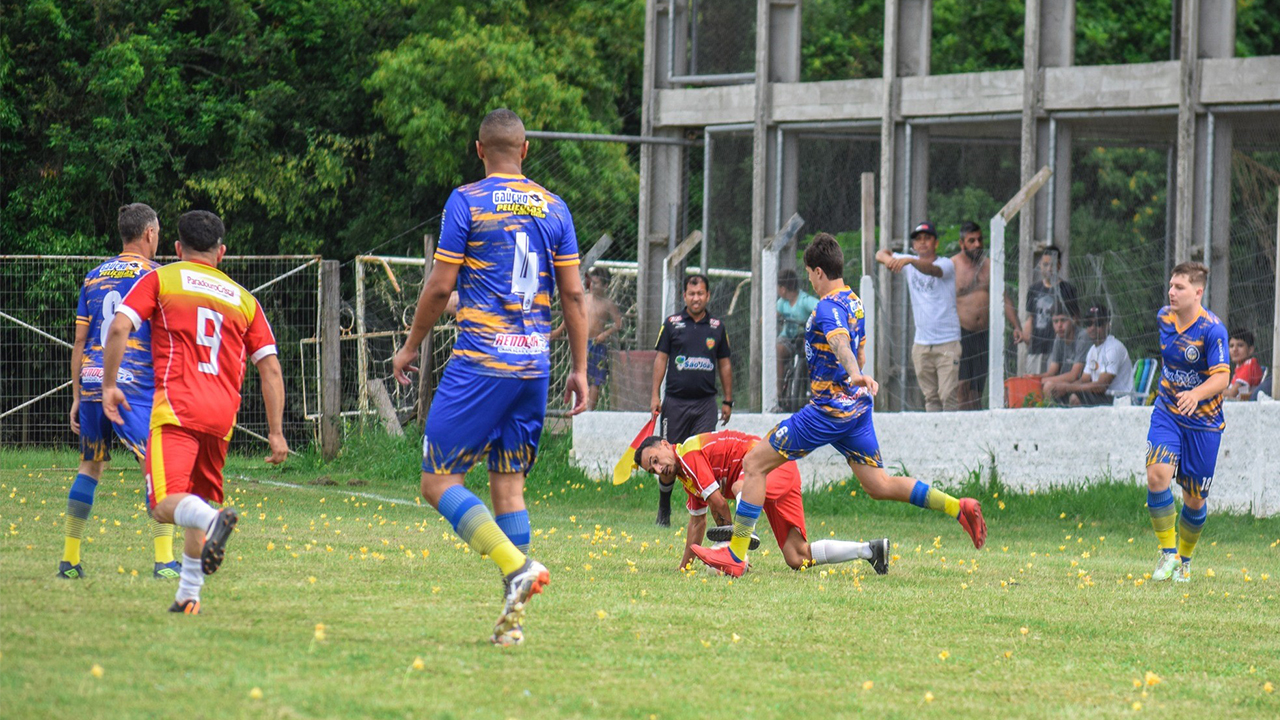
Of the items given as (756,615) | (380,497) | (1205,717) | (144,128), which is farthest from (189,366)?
(144,128)

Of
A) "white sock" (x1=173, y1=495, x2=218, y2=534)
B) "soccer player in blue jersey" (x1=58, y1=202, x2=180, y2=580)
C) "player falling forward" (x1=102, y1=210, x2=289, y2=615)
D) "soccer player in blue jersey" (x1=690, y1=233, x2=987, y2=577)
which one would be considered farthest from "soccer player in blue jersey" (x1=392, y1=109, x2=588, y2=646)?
"soccer player in blue jersey" (x1=690, y1=233, x2=987, y2=577)

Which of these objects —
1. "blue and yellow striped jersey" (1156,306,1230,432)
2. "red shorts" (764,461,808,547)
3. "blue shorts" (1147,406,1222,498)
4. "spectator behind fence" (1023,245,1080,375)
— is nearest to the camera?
"red shorts" (764,461,808,547)

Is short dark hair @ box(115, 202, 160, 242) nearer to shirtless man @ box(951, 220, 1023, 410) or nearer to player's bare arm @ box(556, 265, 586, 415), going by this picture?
player's bare arm @ box(556, 265, 586, 415)

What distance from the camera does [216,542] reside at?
19.8 ft

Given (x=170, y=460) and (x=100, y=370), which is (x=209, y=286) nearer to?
(x=170, y=460)

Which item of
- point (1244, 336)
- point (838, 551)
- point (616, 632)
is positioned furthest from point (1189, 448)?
point (616, 632)

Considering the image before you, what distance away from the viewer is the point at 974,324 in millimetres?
14656

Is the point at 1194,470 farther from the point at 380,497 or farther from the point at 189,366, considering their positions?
the point at 380,497

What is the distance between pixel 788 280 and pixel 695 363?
274 centimetres

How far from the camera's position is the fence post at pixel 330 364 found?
1808cm

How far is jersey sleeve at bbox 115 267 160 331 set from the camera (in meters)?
6.67

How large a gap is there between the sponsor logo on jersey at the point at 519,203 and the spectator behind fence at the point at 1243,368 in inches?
353

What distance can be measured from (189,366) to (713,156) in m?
12.2

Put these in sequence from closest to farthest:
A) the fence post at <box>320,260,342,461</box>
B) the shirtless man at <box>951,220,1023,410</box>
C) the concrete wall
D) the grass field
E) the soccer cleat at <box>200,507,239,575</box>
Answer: the grass field
the soccer cleat at <box>200,507,239,575</box>
the concrete wall
the shirtless man at <box>951,220,1023,410</box>
the fence post at <box>320,260,342,461</box>
